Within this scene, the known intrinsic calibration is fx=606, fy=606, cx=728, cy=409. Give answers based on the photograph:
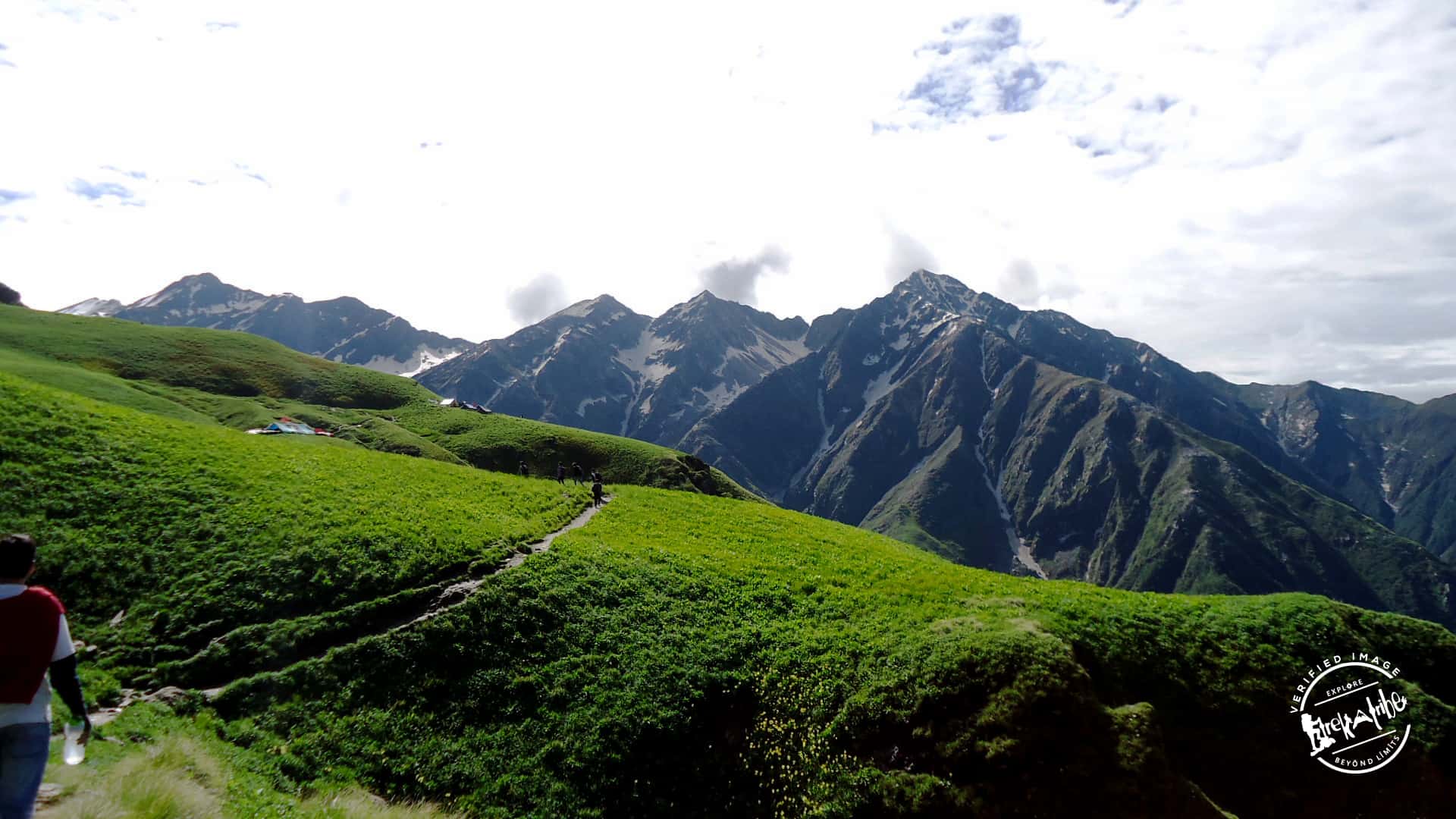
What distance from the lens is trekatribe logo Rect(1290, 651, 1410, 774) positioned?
2255 centimetres

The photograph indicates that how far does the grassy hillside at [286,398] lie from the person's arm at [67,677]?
6681 centimetres

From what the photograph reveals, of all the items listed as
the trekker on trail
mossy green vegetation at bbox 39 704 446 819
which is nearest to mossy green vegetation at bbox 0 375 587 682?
mossy green vegetation at bbox 39 704 446 819

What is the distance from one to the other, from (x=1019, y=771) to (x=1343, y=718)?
15485 millimetres

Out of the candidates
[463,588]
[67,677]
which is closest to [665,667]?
[463,588]

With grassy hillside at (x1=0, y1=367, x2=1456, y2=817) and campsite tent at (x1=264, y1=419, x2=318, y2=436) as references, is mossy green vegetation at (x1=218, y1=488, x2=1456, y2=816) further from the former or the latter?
campsite tent at (x1=264, y1=419, x2=318, y2=436)

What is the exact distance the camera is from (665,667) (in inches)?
915

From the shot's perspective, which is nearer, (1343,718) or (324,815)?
(324,815)

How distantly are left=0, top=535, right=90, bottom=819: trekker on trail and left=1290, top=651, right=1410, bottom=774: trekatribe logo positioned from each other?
116ft

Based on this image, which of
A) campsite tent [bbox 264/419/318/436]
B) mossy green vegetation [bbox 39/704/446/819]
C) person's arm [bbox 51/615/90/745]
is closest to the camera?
person's arm [bbox 51/615/90/745]

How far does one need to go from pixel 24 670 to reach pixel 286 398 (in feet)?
347

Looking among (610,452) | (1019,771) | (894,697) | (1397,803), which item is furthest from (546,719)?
(610,452)

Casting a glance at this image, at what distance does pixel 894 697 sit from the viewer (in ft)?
70.0

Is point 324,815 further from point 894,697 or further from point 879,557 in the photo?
point 879,557

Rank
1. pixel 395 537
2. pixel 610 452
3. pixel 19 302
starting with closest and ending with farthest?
pixel 395 537 < pixel 610 452 < pixel 19 302
